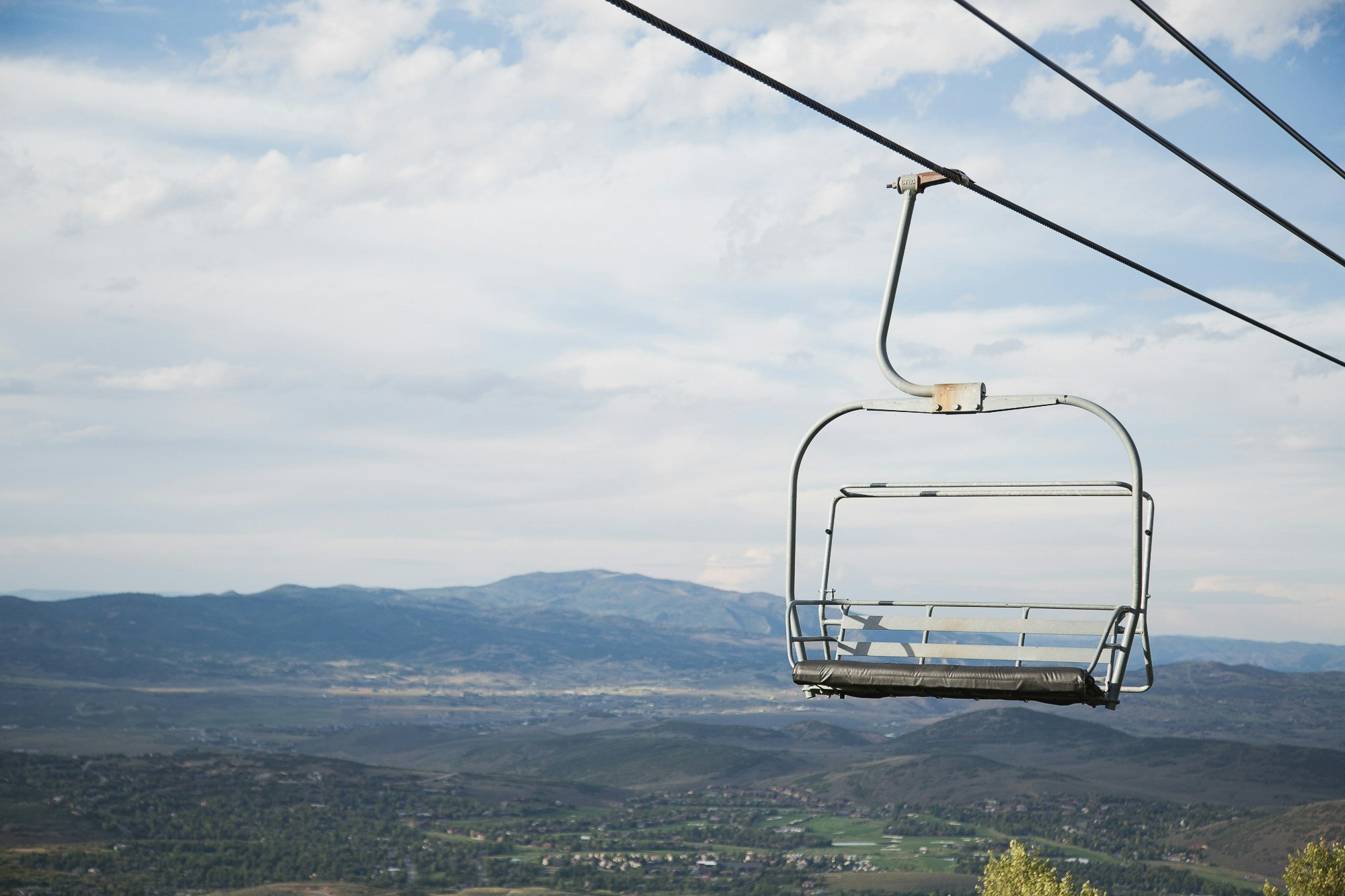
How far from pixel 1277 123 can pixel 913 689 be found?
5.74 meters

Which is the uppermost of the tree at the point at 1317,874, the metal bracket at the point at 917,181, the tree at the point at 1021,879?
the metal bracket at the point at 917,181

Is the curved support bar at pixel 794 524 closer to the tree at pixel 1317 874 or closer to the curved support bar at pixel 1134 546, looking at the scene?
the curved support bar at pixel 1134 546

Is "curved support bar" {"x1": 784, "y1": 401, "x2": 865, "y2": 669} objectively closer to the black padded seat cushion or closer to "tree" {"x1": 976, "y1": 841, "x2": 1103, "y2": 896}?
the black padded seat cushion

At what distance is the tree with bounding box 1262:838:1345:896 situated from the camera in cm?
6462

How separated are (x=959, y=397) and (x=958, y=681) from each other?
251cm

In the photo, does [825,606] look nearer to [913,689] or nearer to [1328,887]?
[913,689]

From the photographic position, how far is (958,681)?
1035 centimetres

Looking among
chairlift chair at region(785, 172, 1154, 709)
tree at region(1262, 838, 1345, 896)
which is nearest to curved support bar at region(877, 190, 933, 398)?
chairlift chair at region(785, 172, 1154, 709)

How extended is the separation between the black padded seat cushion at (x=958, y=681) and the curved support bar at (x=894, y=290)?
2.58m

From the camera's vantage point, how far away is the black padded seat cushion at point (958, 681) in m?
10.0

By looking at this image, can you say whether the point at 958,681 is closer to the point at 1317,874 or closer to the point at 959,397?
the point at 959,397

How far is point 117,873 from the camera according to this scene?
194 m

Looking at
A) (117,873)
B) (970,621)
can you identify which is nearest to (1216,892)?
(117,873)

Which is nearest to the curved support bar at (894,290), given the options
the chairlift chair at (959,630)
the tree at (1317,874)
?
the chairlift chair at (959,630)
